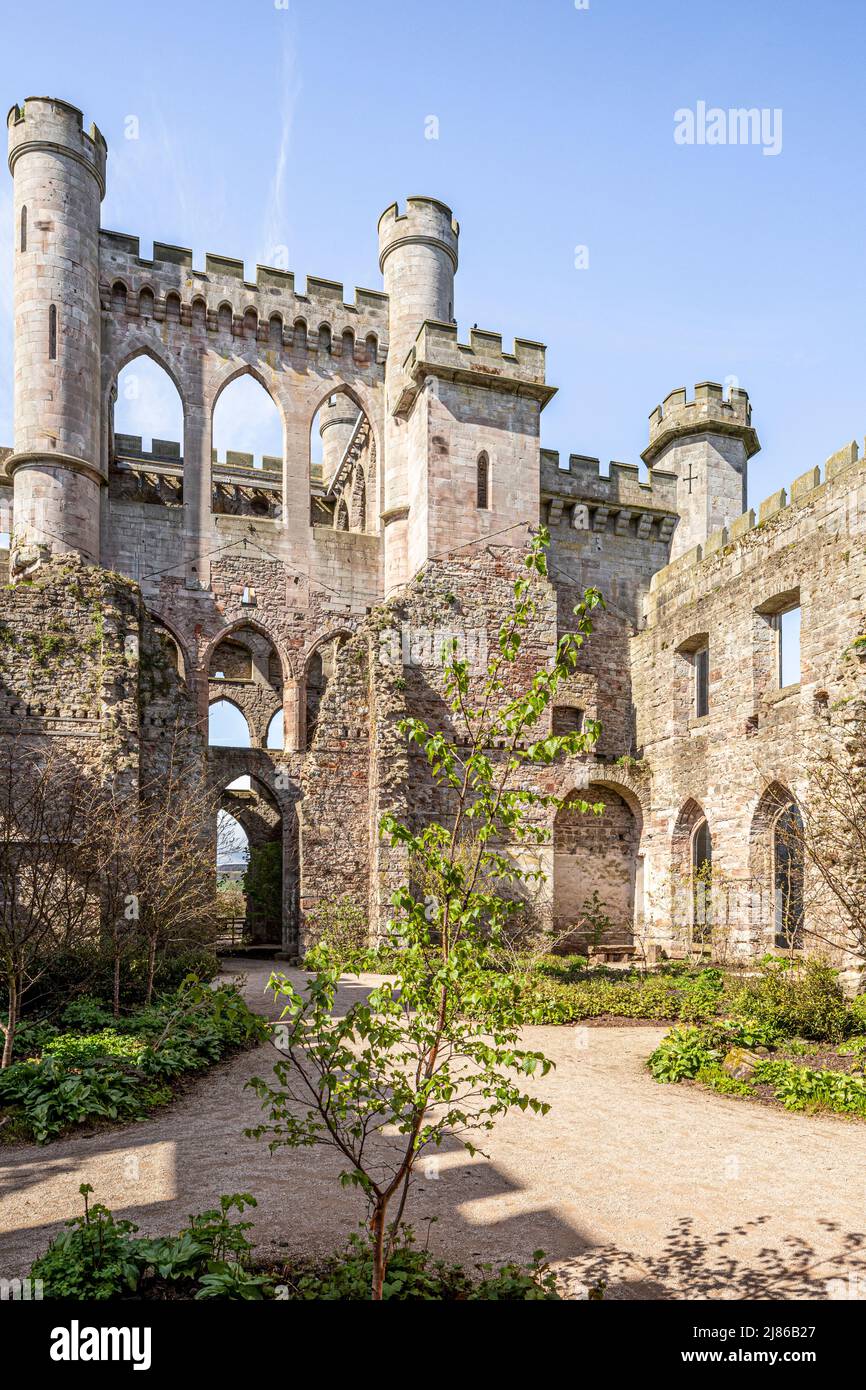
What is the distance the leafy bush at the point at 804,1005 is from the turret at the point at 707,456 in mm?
13726

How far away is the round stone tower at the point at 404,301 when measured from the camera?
67.7ft

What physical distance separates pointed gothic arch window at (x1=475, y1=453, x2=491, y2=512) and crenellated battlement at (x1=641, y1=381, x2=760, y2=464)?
228 inches

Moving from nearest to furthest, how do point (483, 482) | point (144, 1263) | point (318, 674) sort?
point (144, 1263) < point (483, 482) < point (318, 674)

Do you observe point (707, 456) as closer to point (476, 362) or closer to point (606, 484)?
point (606, 484)

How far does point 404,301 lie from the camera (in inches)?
834

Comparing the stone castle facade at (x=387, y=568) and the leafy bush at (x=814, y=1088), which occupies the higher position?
the stone castle facade at (x=387, y=568)

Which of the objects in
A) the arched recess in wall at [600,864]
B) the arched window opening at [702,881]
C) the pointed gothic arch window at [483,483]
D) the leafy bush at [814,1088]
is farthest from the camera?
the arched recess in wall at [600,864]

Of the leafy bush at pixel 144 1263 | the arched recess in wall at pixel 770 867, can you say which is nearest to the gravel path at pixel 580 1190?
the leafy bush at pixel 144 1263

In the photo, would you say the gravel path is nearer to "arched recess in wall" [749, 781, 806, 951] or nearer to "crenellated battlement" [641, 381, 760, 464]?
"arched recess in wall" [749, 781, 806, 951]

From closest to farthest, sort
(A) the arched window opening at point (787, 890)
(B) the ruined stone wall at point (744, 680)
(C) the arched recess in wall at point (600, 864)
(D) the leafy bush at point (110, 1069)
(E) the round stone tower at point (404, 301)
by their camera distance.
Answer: (D) the leafy bush at point (110, 1069), (B) the ruined stone wall at point (744, 680), (A) the arched window opening at point (787, 890), (C) the arched recess in wall at point (600, 864), (E) the round stone tower at point (404, 301)

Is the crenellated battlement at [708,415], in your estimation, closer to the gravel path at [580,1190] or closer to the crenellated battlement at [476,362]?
the crenellated battlement at [476,362]

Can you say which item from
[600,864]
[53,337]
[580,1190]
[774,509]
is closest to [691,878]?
[600,864]

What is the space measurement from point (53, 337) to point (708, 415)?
48.3ft

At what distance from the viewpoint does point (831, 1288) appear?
170 inches
